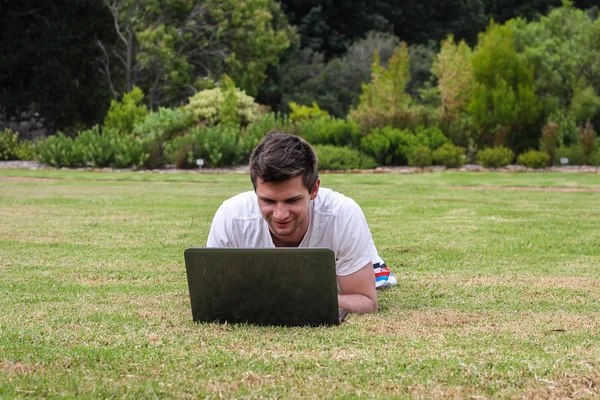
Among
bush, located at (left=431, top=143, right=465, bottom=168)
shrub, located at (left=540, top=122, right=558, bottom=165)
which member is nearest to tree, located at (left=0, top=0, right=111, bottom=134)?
bush, located at (left=431, top=143, right=465, bottom=168)

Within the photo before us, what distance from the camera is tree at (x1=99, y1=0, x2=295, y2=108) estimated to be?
132ft

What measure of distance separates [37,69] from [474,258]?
3072cm

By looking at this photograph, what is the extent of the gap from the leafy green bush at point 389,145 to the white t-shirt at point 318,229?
1959cm

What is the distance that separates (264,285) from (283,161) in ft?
2.34

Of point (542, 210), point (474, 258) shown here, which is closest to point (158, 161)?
point (542, 210)

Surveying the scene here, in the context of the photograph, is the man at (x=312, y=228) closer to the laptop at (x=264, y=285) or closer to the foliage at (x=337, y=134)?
the laptop at (x=264, y=285)

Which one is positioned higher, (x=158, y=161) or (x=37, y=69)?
(x=37, y=69)

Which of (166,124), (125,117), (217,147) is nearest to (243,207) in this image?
(217,147)

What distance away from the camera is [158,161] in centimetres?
2575

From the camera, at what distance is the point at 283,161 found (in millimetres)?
4734

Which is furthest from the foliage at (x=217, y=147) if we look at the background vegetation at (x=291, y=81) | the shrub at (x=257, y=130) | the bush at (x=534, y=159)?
the bush at (x=534, y=159)

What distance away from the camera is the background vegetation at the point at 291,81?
2588cm

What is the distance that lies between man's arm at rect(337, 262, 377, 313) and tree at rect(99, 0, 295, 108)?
34.9m

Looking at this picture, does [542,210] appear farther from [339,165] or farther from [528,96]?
[528,96]
